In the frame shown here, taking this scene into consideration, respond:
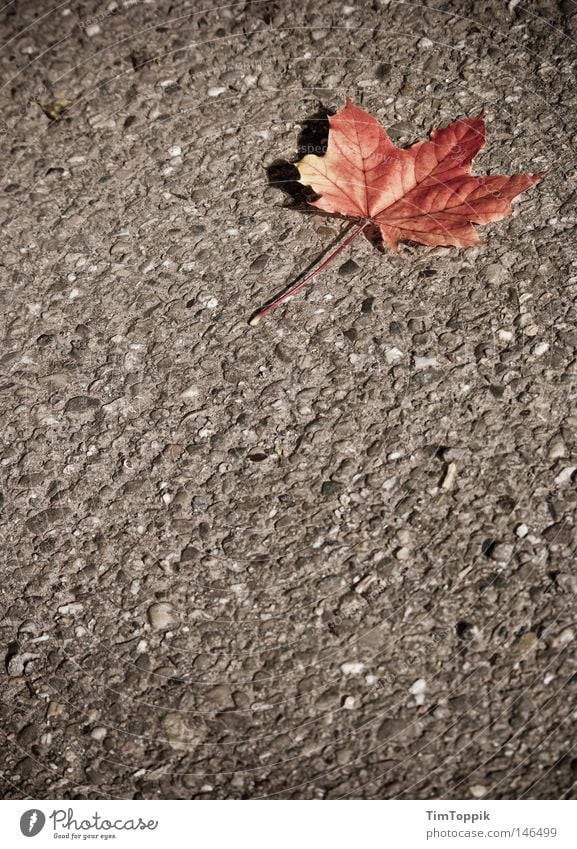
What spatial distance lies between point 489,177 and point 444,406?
23.3 inches

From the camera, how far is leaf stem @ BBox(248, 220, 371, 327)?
2.03 m

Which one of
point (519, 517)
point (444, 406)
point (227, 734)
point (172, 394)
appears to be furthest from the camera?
point (172, 394)

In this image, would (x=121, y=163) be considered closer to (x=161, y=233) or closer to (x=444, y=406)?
(x=161, y=233)

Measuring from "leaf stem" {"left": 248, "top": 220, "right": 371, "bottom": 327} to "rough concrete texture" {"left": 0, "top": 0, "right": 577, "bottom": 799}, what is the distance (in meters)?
0.02

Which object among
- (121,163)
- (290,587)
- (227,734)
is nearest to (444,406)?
(290,587)

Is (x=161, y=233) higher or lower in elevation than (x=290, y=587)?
higher

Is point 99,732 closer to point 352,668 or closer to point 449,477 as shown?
point 352,668

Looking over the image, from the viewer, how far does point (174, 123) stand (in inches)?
94.7

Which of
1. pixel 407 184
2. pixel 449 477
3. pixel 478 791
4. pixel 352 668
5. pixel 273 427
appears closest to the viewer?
pixel 478 791

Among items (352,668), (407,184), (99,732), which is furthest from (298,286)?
(99,732)
